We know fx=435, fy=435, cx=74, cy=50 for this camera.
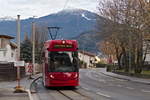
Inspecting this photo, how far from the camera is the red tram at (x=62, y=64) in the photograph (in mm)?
28734

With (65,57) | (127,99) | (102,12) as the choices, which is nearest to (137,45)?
(102,12)

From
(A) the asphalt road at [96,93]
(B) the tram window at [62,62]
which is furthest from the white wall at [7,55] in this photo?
(B) the tram window at [62,62]

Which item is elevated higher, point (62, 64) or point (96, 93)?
point (62, 64)

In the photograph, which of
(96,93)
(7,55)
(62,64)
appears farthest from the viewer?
(7,55)

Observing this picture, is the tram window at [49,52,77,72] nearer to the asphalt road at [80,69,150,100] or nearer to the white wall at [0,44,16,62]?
the asphalt road at [80,69,150,100]

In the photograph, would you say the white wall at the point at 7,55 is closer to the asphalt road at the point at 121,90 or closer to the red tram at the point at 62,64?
the asphalt road at the point at 121,90

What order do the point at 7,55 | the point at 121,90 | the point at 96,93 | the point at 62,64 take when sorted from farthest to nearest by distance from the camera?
the point at 7,55, the point at 62,64, the point at 121,90, the point at 96,93

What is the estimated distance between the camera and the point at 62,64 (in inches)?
1148

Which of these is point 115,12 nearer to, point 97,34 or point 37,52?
point 97,34

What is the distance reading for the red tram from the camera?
28.7 metres

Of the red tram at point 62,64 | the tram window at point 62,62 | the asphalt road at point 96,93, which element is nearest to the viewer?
the asphalt road at point 96,93

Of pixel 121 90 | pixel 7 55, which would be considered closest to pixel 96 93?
pixel 121 90

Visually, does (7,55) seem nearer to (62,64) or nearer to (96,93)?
(62,64)

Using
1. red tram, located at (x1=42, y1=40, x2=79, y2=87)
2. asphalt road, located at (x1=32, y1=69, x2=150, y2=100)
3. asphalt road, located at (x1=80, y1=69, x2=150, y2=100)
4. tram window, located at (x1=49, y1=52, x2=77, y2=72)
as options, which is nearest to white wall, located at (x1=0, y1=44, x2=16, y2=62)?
asphalt road, located at (x1=80, y1=69, x2=150, y2=100)
